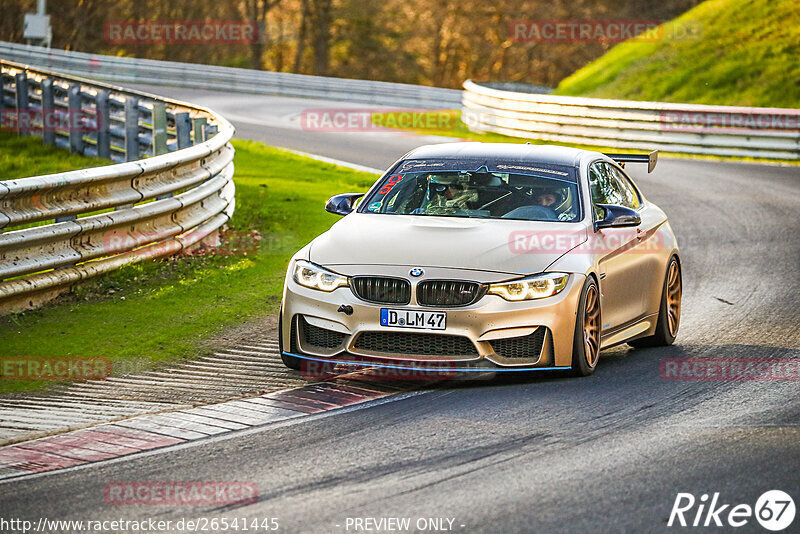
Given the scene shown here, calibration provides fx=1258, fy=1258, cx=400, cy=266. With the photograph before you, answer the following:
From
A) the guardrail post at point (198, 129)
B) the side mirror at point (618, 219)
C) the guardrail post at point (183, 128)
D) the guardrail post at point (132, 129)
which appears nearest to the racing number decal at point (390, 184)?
the side mirror at point (618, 219)

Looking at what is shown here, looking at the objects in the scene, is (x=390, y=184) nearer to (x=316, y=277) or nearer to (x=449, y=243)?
(x=449, y=243)

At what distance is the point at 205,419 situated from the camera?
292 inches

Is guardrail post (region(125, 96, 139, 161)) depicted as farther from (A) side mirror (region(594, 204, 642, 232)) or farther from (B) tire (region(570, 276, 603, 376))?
(B) tire (region(570, 276, 603, 376))

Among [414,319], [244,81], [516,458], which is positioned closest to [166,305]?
→ [414,319]

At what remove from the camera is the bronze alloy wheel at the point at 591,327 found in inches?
335

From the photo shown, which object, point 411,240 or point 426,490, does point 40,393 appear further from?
point 426,490

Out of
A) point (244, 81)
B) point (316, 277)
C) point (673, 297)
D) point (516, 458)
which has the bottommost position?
point (244, 81)

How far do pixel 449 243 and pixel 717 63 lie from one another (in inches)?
1130

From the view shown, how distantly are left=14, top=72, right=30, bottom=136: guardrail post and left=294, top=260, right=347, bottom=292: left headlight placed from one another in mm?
14652

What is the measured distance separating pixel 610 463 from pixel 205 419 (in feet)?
8.05

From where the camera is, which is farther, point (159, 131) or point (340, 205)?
point (159, 131)

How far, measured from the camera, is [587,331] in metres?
8.55

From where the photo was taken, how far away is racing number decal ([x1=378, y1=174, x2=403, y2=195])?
379 inches

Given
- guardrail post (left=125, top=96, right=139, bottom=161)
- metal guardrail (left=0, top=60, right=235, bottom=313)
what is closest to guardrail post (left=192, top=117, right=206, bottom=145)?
metal guardrail (left=0, top=60, right=235, bottom=313)
